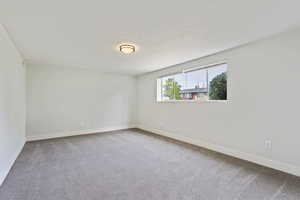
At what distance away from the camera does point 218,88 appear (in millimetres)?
3330

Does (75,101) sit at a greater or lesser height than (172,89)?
lesser

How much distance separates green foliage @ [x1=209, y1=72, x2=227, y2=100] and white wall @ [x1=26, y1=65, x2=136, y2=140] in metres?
3.21

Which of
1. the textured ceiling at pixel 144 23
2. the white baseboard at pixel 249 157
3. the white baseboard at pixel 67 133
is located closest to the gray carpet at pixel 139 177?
the white baseboard at pixel 249 157

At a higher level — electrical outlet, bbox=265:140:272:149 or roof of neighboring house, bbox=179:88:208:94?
roof of neighboring house, bbox=179:88:208:94

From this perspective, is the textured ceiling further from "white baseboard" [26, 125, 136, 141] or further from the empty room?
"white baseboard" [26, 125, 136, 141]

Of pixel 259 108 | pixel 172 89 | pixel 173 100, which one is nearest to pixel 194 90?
pixel 173 100

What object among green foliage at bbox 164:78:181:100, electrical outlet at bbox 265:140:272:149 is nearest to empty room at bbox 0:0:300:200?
electrical outlet at bbox 265:140:272:149

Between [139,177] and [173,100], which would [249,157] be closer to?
[139,177]

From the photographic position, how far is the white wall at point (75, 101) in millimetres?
4121

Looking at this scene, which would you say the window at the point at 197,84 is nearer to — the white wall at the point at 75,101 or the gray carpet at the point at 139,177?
the gray carpet at the point at 139,177

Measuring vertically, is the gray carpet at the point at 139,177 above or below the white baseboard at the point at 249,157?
below

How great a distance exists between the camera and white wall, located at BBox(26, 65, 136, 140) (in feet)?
13.5

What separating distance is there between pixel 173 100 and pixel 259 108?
217cm

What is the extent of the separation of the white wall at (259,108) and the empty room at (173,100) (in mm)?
16
